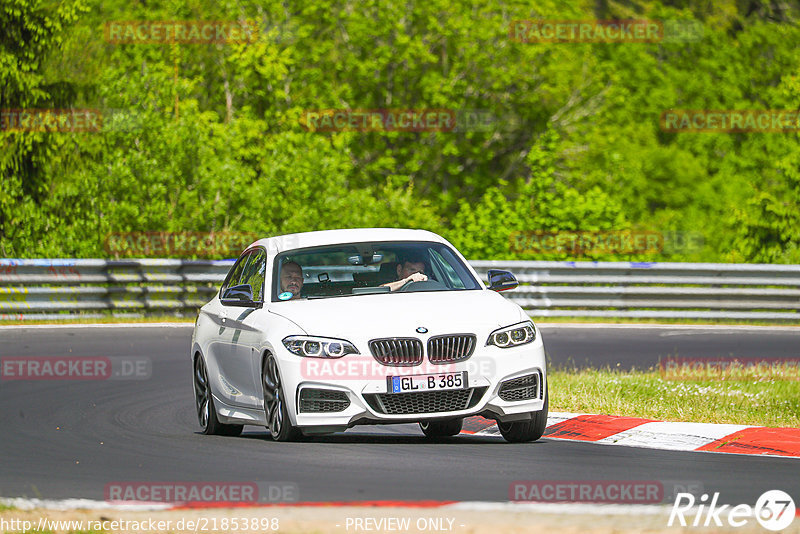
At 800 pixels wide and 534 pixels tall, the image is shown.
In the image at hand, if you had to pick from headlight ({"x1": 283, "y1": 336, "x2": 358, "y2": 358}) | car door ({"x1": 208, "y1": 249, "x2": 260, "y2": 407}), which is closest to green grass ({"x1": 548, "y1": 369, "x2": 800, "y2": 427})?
car door ({"x1": 208, "y1": 249, "x2": 260, "y2": 407})

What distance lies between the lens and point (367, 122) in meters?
44.7

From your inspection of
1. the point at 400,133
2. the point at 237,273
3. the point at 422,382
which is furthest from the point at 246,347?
the point at 400,133

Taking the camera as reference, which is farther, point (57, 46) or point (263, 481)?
point (57, 46)

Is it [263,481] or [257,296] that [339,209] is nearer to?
[257,296]

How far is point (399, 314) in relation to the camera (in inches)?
367

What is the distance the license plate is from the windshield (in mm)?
1218

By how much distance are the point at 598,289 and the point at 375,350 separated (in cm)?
1500

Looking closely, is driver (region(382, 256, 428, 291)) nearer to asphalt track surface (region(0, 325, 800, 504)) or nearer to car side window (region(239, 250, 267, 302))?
car side window (region(239, 250, 267, 302))

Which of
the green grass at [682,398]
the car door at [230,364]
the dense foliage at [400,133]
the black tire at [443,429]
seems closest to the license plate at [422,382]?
the car door at [230,364]

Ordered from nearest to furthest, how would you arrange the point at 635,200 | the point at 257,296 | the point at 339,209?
the point at 257,296, the point at 339,209, the point at 635,200

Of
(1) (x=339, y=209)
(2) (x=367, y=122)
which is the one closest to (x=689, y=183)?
(2) (x=367, y=122)

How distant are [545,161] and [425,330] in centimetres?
2181

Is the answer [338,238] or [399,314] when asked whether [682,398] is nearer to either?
[338,238]

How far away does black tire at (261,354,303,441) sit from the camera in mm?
9398
